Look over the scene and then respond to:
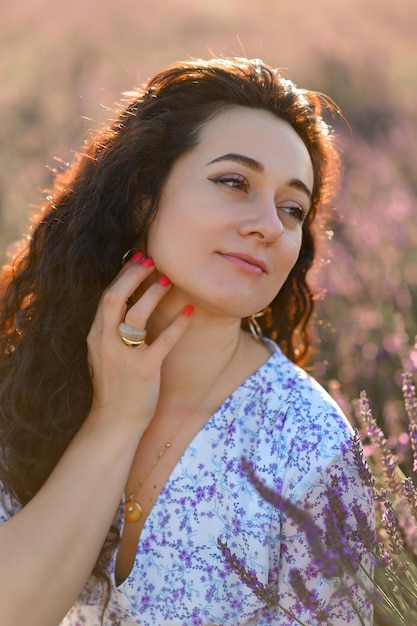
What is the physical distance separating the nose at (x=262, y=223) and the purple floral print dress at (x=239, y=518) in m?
0.43

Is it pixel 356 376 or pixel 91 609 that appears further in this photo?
pixel 356 376

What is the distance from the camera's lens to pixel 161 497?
88.1 inches

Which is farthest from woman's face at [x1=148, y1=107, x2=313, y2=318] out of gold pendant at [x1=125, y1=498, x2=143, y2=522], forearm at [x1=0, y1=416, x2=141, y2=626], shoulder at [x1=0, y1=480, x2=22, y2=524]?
shoulder at [x1=0, y1=480, x2=22, y2=524]

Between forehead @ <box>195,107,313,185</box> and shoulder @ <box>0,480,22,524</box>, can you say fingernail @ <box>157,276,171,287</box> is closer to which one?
forehead @ <box>195,107,313,185</box>

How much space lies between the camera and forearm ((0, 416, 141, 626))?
77.3 inches

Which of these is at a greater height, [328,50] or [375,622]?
[328,50]

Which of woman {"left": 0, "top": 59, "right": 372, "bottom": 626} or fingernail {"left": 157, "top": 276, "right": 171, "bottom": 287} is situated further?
fingernail {"left": 157, "top": 276, "right": 171, "bottom": 287}

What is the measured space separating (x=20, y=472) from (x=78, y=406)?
8.9 inches

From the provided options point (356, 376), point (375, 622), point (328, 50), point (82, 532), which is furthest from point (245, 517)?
point (328, 50)

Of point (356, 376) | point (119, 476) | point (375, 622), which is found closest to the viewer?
point (119, 476)

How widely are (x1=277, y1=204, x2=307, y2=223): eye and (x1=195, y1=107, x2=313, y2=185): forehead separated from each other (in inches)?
3.0

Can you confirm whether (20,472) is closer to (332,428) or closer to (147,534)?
(147,534)

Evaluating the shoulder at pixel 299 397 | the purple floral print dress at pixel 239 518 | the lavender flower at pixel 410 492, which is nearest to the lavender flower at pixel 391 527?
the lavender flower at pixel 410 492

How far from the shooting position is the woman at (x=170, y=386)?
2068 mm
